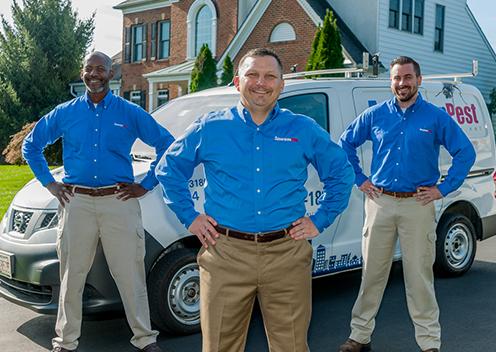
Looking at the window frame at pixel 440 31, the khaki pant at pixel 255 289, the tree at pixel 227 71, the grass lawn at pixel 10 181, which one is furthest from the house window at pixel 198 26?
the khaki pant at pixel 255 289

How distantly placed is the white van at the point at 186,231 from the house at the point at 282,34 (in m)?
12.0

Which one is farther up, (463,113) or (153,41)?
(153,41)

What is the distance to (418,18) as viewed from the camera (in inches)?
878

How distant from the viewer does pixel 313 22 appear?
21094 mm

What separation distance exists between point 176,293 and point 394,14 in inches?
708

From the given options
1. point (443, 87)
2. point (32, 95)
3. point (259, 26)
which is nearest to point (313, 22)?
point (259, 26)

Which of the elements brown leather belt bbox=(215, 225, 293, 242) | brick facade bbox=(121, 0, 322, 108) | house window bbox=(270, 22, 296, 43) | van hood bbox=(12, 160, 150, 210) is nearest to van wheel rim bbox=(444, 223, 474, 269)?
van hood bbox=(12, 160, 150, 210)

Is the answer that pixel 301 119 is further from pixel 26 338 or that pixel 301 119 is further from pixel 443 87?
pixel 443 87

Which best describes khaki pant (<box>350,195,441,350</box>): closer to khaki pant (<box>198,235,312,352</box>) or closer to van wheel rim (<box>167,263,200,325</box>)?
van wheel rim (<box>167,263,200,325</box>)

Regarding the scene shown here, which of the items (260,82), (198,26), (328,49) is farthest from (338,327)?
(198,26)

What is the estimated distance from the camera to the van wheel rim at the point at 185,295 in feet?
17.1

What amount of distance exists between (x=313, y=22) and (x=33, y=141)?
56.8 ft

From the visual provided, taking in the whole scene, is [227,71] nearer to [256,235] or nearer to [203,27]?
[203,27]

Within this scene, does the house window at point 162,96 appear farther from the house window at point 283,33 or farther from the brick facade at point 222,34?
the house window at point 283,33
